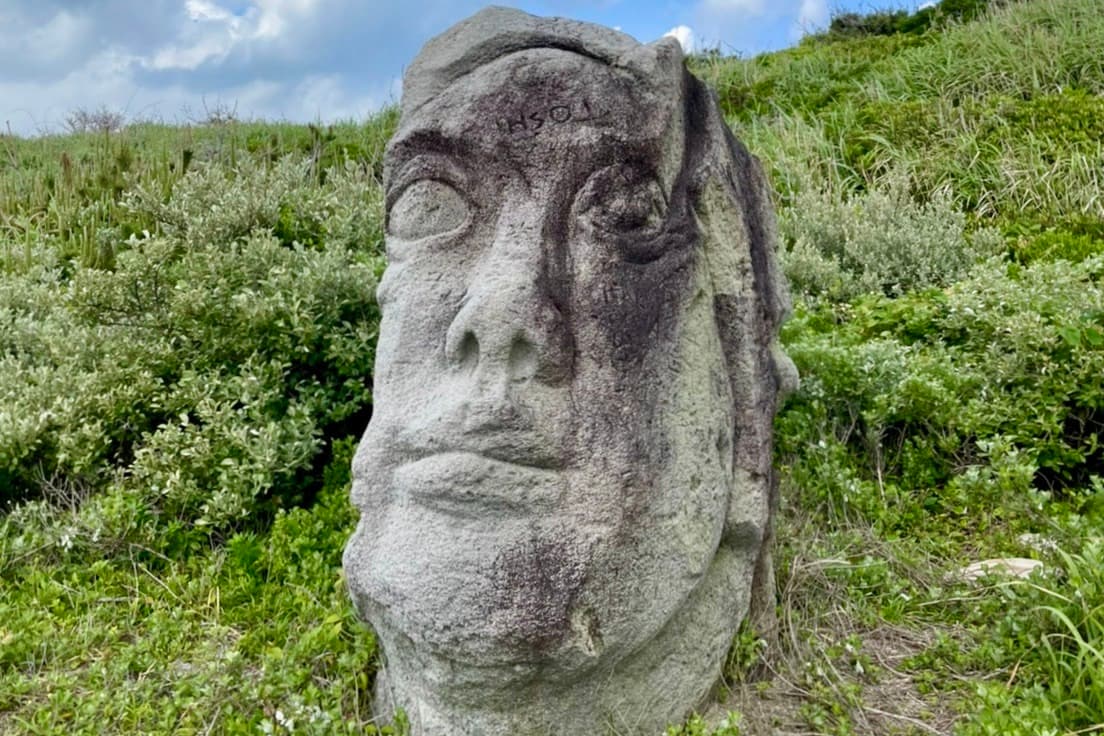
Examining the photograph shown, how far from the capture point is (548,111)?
2160 mm

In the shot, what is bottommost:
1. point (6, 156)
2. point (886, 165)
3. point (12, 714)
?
point (12, 714)

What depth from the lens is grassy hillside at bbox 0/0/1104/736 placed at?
98.3 inches

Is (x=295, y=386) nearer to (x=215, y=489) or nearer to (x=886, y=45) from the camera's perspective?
(x=215, y=489)

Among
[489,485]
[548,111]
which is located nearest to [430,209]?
[548,111]

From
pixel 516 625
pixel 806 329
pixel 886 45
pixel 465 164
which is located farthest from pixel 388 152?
pixel 886 45

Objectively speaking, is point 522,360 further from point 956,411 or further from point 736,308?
point 956,411

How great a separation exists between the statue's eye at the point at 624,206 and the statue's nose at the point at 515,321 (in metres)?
0.13

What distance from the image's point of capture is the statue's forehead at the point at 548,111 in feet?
7.06

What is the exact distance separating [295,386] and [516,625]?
2.33m

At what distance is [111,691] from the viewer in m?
2.62

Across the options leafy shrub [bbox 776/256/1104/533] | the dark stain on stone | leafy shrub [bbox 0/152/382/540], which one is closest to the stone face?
the dark stain on stone

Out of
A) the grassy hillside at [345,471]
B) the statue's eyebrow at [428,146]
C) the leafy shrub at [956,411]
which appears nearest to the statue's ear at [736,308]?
the grassy hillside at [345,471]

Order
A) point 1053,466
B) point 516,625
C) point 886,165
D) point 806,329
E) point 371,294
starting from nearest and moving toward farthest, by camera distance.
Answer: point 516,625
point 1053,466
point 371,294
point 806,329
point 886,165

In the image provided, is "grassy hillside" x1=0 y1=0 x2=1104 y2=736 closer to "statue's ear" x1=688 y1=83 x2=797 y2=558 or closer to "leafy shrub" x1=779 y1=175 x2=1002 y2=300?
"leafy shrub" x1=779 y1=175 x2=1002 y2=300
